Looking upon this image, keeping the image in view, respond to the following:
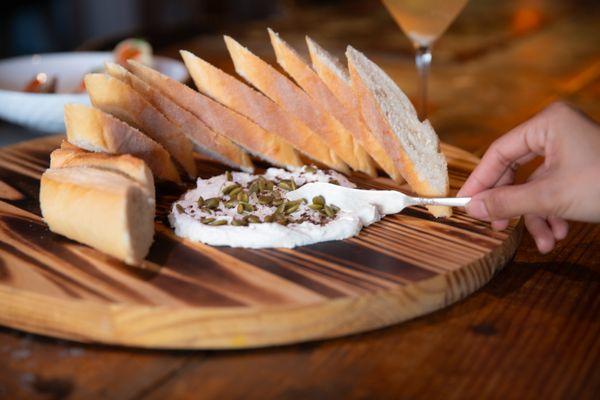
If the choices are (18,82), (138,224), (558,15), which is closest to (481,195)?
(138,224)

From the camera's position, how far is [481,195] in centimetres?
174

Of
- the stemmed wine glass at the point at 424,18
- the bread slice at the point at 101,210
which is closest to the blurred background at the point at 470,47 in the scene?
the stemmed wine glass at the point at 424,18

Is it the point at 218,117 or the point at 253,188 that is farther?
the point at 218,117

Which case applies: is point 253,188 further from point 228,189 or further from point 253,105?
point 253,105

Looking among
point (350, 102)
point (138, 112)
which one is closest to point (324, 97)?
point (350, 102)

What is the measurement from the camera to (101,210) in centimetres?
164

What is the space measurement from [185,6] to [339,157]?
664cm

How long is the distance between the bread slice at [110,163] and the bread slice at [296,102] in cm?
56

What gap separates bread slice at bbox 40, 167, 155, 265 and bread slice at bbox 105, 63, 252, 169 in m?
0.48

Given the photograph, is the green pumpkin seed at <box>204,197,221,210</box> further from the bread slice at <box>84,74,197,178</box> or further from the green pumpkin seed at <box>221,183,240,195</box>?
the bread slice at <box>84,74,197,178</box>

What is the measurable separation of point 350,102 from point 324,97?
8 centimetres

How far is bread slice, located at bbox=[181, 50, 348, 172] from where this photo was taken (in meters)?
2.25

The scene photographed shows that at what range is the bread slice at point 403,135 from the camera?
6.64 ft

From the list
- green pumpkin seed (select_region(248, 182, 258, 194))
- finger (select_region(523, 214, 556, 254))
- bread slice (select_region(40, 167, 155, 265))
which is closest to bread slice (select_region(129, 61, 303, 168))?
green pumpkin seed (select_region(248, 182, 258, 194))
